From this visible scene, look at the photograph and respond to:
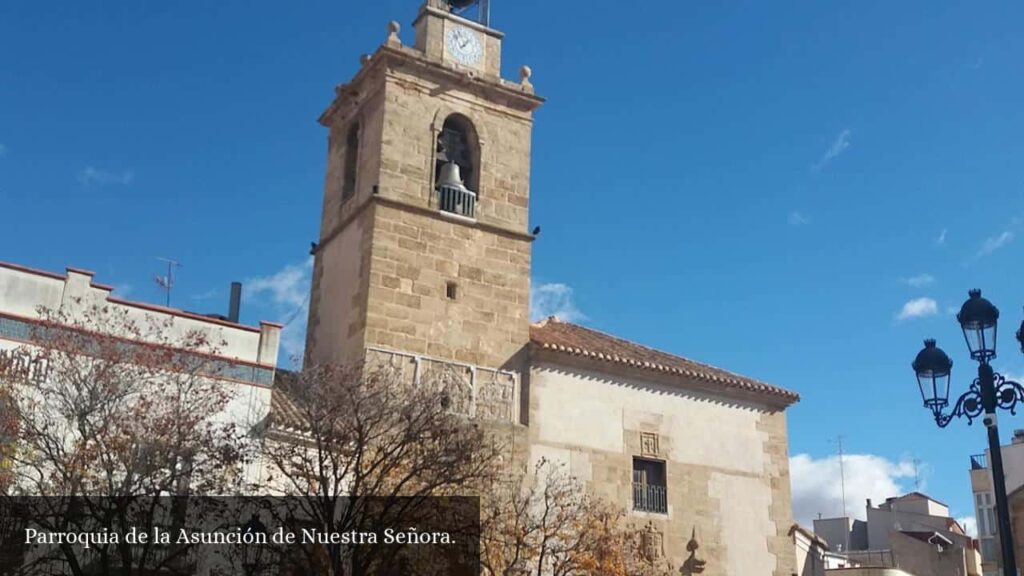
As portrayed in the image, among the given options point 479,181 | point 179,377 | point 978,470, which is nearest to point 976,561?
point 978,470

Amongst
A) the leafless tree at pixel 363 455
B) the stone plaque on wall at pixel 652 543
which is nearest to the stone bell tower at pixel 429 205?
the leafless tree at pixel 363 455

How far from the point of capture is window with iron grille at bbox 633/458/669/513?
20141 millimetres

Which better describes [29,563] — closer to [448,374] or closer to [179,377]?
[179,377]

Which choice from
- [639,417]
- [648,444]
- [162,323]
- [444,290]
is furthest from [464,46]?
[162,323]

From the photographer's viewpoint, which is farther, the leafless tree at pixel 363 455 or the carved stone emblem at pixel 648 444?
the carved stone emblem at pixel 648 444

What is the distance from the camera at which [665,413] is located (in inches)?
825

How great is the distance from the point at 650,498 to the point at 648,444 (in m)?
0.97

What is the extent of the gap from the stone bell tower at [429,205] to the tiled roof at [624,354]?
2.76 ft

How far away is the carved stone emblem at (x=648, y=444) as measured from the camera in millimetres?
20406

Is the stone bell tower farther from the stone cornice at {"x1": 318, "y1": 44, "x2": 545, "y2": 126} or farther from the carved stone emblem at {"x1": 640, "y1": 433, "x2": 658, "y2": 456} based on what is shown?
the carved stone emblem at {"x1": 640, "y1": 433, "x2": 658, "y2": 456}

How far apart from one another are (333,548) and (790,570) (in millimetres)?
10723

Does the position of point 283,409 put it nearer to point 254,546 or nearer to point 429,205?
point 254,546

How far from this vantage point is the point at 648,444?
20531 mm

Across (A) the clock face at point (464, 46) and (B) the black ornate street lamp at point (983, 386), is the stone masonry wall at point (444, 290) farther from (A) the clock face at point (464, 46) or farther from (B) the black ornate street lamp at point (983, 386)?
(B) the black ornate street lamp at point (983, 386)
